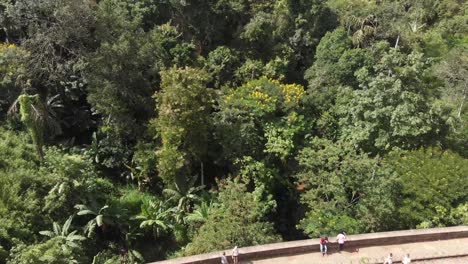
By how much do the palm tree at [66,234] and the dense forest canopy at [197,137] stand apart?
0.07 meters

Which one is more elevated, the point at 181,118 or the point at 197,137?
the point at 181,118

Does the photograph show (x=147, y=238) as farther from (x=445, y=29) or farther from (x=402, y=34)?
(x=445, y=29)

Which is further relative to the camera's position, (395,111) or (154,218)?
(154,218)

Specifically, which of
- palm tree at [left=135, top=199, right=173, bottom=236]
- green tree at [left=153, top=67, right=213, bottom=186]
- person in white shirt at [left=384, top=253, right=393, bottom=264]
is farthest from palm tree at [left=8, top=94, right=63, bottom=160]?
person in white shirt at [left=384, top=253, right=393, bottom=264]

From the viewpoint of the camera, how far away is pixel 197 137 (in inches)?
818

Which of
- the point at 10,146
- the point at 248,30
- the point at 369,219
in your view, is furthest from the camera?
the point at 248,30

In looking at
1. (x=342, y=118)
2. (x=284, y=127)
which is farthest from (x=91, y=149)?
(x=342, y=118)

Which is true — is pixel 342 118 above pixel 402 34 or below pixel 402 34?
below

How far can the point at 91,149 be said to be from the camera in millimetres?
22469

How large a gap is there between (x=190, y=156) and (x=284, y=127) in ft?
15.9

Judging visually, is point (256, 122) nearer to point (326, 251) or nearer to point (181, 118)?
point (181, 118)

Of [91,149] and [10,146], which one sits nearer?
[10,146]

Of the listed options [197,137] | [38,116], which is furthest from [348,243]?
[38,116]

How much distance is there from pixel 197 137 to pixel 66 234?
7.09 m
